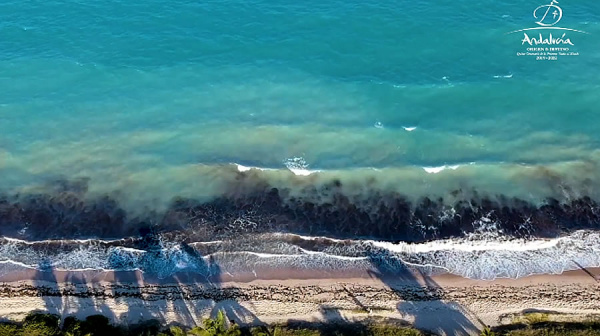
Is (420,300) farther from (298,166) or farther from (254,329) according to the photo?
(298,166)

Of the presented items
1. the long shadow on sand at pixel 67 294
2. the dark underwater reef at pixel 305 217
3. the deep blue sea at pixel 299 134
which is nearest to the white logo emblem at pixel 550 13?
the deep blue sea at pixel 299 134

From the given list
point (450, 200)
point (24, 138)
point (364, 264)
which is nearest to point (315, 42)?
point (450, 200)

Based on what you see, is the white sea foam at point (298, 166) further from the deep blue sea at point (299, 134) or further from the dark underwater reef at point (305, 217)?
the dark underwater reef at point (305, 217)

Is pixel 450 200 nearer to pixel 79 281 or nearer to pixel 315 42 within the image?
pixel 315 42

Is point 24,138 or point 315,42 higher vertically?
point 315,42

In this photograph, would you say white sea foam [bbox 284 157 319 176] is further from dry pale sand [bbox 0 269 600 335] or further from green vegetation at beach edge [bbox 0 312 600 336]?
green vegetation at beach edge [bbox 0 312 600 336]

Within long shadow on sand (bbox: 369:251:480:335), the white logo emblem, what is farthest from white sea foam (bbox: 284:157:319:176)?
the white logo emblem
